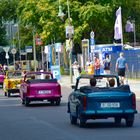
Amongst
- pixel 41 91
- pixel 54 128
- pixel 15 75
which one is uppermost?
pixel 15 75

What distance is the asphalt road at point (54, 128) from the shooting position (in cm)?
1614

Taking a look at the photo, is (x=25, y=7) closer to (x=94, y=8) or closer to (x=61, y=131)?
(x=94, y=8)

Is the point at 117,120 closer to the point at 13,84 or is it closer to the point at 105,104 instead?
the point at 105,104

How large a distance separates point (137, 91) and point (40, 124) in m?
16.2

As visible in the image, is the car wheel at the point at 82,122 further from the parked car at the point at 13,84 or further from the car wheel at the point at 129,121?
the parked car at the point at 13,84

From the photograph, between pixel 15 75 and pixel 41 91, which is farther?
pixel 15 75

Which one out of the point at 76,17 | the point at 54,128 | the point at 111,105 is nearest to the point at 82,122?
the point at 54,128

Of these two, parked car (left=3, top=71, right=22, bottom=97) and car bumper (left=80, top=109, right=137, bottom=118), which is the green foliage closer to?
parked car (left=3, top=71, right=22, bottom=97)

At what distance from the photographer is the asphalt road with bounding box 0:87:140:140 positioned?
16.1 m

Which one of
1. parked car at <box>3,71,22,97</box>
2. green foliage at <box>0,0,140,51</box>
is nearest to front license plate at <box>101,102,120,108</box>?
parked car at <box>3,71,22,97</box>

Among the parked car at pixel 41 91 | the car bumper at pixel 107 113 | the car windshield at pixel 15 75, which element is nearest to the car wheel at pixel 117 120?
the car bumper at pixel 107 113

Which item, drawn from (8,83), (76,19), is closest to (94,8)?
(76,19)

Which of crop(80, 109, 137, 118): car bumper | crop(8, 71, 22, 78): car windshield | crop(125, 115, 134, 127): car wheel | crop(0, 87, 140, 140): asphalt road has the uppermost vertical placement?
crop(8, 71, 22, 78): car windshield

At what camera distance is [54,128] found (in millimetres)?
18672
